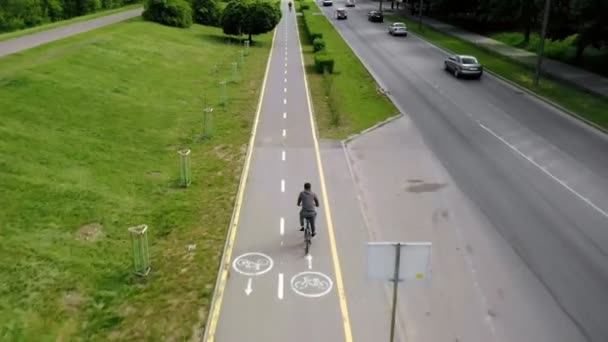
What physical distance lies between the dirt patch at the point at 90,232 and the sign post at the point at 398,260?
841cm

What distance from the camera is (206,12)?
60.3m

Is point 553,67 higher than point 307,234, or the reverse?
point 553,67

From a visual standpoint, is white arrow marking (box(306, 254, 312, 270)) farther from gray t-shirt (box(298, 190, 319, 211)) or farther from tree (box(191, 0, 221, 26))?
tree (box(191, 0, 221, 26))

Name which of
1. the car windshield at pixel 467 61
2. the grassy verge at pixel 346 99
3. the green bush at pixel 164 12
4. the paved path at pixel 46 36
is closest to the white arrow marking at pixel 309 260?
the grassy verge at pixel 346 99

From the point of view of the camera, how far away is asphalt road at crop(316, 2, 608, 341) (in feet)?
42.7

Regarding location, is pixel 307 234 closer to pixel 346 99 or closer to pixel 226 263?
pixel 226 263

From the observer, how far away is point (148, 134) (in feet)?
73.2

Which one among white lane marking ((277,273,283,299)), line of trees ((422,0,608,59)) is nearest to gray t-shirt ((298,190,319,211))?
white lane marking ((277,273,283,299))

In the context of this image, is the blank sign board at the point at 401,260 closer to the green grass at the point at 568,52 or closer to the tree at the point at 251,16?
the green grass at the point at 568,52

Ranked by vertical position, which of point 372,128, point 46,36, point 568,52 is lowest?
point 372,128

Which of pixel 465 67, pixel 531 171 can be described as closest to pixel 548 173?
pixel 531 171

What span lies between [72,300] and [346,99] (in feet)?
67.3

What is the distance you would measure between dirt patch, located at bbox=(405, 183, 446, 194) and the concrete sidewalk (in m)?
18.6

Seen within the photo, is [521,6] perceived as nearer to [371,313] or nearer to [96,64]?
[96,64]
